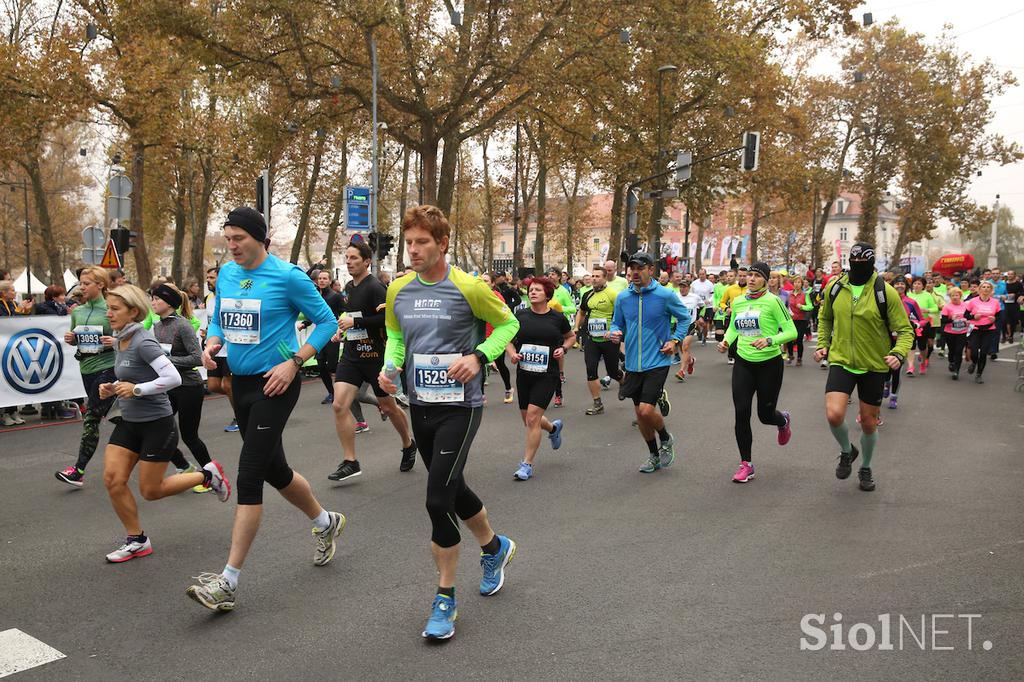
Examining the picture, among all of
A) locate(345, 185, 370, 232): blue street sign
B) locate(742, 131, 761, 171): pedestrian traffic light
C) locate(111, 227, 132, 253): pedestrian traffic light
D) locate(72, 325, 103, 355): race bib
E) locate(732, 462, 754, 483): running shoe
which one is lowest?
locate(732, 462, 754, 483): running shoe

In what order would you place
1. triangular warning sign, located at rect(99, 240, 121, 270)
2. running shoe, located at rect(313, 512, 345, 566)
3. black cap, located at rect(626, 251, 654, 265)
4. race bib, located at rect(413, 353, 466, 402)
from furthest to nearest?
triangular warning sign, located at rect(99, 240, 121, 270) < black cap, located at rect(626, 251, 654, 265) < running shoe, located at rect(313, 512, 345, 566) < race bib, located at rect(413, 353, 466, 402)

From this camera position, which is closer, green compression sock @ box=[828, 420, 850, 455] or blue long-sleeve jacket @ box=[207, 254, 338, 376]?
blue long-sleeve jacket @ box=[207, 254, 338, 376]

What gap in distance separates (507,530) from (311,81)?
17091 mm

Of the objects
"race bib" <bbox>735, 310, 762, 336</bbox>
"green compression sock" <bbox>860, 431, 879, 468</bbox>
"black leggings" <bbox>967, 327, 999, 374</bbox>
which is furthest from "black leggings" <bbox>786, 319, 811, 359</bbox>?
"green compression sock" <bbox>860, 431, 879, 468</bbox>

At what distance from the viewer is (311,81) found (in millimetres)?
20281

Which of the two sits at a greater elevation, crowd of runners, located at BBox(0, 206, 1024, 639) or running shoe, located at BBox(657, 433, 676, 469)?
crowd of runners, located at BBox(0, 206, 1024, 639)

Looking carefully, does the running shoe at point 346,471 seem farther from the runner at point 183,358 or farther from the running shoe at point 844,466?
the running shoe at point 844,466

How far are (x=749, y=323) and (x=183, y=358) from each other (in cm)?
482

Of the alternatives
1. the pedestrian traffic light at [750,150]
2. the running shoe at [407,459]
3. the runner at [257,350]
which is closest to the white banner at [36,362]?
the running shoe at [407,459]

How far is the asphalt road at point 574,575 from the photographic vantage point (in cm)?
376

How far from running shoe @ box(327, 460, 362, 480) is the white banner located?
5.74 meters

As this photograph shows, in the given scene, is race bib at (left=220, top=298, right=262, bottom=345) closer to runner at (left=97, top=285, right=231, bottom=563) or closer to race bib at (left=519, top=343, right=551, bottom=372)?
runner at (left=97, top=285, right=231, bottom=563)

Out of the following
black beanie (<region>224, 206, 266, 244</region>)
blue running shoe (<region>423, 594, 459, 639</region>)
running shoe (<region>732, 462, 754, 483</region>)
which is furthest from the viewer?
running shoe (<region>732, 462, 754, 483</region>)

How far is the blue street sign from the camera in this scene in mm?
21922
